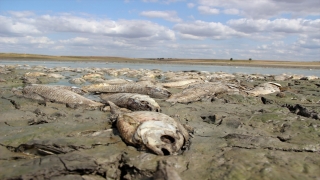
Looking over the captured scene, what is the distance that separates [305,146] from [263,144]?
0.68 metres

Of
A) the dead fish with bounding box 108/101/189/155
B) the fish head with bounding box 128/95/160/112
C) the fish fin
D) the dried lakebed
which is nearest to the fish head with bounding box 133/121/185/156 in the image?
the dead fish with bounding box 108/101/189/155

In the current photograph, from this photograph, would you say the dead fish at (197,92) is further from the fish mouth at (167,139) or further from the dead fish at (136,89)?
the fish mouth at (167,139)

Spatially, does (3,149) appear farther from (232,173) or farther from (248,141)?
(248,141)

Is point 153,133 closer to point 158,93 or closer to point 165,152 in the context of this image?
point 165,152

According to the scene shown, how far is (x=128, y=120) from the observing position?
4.86 meters

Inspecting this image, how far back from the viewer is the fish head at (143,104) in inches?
268

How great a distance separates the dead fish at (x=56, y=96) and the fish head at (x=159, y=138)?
370 cm

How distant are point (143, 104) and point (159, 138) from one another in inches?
107

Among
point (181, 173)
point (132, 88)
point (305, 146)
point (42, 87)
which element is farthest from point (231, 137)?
point (42, 87)

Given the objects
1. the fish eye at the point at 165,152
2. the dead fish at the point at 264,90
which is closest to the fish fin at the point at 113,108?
the fish eye at the point at 165,152

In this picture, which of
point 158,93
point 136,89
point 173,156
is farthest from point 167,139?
point 136,89

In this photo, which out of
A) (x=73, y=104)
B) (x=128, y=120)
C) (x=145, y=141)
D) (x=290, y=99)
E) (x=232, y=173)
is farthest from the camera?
(x=290, y=99)

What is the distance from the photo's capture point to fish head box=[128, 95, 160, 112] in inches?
268

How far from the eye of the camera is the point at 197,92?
927 cm
